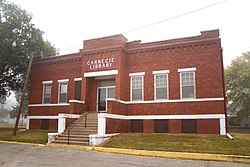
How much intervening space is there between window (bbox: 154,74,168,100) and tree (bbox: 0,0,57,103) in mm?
12611

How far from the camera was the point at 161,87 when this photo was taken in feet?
57.7

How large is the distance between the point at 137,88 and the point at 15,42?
12.3 metres

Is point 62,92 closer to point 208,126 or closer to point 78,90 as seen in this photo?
point 78,90

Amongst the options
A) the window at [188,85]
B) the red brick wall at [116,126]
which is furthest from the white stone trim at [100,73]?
the window at [188,85]

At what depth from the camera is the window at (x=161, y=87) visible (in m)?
17.5

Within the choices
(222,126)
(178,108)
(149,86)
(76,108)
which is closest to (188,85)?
(178,108)

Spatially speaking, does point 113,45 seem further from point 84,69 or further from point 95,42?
point 84,69

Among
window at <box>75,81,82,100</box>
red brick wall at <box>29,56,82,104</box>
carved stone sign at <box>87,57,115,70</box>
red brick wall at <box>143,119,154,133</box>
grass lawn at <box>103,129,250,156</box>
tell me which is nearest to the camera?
grass lawn at <box>103,129,250,156</box>

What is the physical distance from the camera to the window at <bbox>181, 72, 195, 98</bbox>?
16.7 m

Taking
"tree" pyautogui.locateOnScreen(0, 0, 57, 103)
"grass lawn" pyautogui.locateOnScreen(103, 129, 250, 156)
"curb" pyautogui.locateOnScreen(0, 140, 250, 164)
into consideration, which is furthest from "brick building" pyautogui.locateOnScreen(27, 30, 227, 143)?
"tree" pyautogui.locateOnScreen(0, 0, 57, 103)

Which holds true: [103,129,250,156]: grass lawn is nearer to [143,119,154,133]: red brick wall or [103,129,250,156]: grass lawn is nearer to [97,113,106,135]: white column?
[97,113,106,135]: white column

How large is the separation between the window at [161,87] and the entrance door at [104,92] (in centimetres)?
382

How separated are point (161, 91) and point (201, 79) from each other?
294cm

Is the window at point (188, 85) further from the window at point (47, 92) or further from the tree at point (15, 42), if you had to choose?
the tree at point (15, 42)
